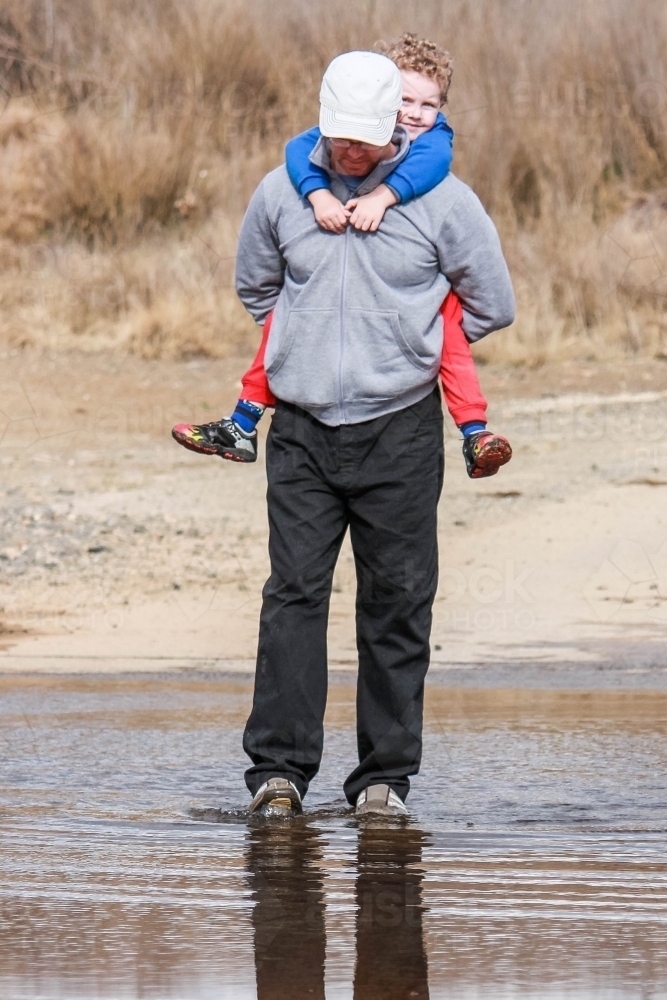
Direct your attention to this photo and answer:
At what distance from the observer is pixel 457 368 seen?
3.92m

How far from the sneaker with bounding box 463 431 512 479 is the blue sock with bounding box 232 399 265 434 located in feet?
1.56

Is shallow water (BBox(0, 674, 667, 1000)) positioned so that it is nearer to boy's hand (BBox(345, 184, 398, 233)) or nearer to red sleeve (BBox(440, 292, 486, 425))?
red sleeve (BBox(440, 292, 486, 425))

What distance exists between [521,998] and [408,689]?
4.54 ft

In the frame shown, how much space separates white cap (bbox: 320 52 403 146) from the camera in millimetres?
3764

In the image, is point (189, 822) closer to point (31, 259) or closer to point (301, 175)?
point (301, 175)

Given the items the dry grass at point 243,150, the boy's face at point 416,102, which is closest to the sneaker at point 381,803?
the boy's face at point 416,102

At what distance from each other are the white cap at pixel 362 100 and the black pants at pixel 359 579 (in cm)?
56

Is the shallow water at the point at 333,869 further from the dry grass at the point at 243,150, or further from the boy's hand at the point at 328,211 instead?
the dry grass at the point at 243,150

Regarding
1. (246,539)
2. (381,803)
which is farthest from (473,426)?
(246,539)

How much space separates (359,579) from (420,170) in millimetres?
842

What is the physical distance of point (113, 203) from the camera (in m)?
16.2

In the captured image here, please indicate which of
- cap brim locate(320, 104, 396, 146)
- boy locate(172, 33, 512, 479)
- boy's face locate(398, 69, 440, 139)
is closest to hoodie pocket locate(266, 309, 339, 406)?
boy locate(172, 33, 512, 479)

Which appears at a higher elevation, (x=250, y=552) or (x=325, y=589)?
(x=325, y=589)

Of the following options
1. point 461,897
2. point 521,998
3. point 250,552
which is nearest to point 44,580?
point 250,552
